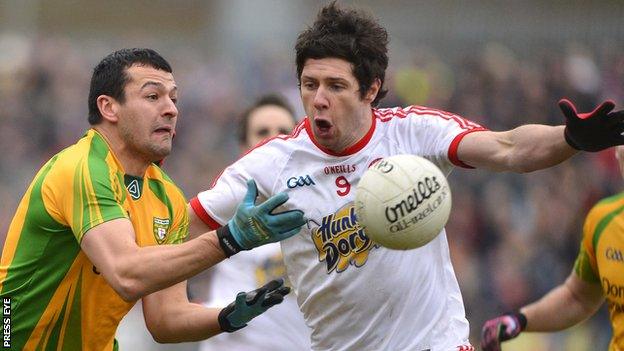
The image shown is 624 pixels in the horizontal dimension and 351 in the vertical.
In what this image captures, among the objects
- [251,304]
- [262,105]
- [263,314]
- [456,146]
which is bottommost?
[263,314]

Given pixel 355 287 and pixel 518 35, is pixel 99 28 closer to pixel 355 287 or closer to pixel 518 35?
pixel 518 35

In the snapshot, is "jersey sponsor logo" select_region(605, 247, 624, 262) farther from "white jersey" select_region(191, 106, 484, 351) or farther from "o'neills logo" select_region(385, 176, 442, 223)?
"o'neills logo" select_region(385, 176, 442, 223)

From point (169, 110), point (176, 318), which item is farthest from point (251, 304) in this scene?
point (169, 110)

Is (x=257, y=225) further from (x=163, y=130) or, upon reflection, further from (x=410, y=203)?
(x=163, y=130)

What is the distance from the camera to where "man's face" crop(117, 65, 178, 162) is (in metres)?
5.75

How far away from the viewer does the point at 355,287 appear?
5676mm

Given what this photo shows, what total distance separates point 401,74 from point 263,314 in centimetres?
665

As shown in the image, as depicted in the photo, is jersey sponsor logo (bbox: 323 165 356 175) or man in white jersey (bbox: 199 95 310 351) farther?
man in white jersey (bbox: 199 95 310 351)

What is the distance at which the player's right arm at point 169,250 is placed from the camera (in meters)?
5.02

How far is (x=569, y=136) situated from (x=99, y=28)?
10.8 meters

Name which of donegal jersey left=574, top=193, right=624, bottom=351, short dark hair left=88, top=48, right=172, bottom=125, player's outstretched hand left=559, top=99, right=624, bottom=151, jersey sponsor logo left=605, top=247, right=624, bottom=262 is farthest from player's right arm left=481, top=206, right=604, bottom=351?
short dark hair left=88, top=48, right=172, bottom=125

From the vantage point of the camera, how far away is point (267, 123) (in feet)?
27.5

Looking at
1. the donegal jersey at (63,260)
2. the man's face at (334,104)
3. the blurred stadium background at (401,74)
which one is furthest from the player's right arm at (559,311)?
the blurred stadium background at (401,74)

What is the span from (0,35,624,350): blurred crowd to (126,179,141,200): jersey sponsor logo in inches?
262
